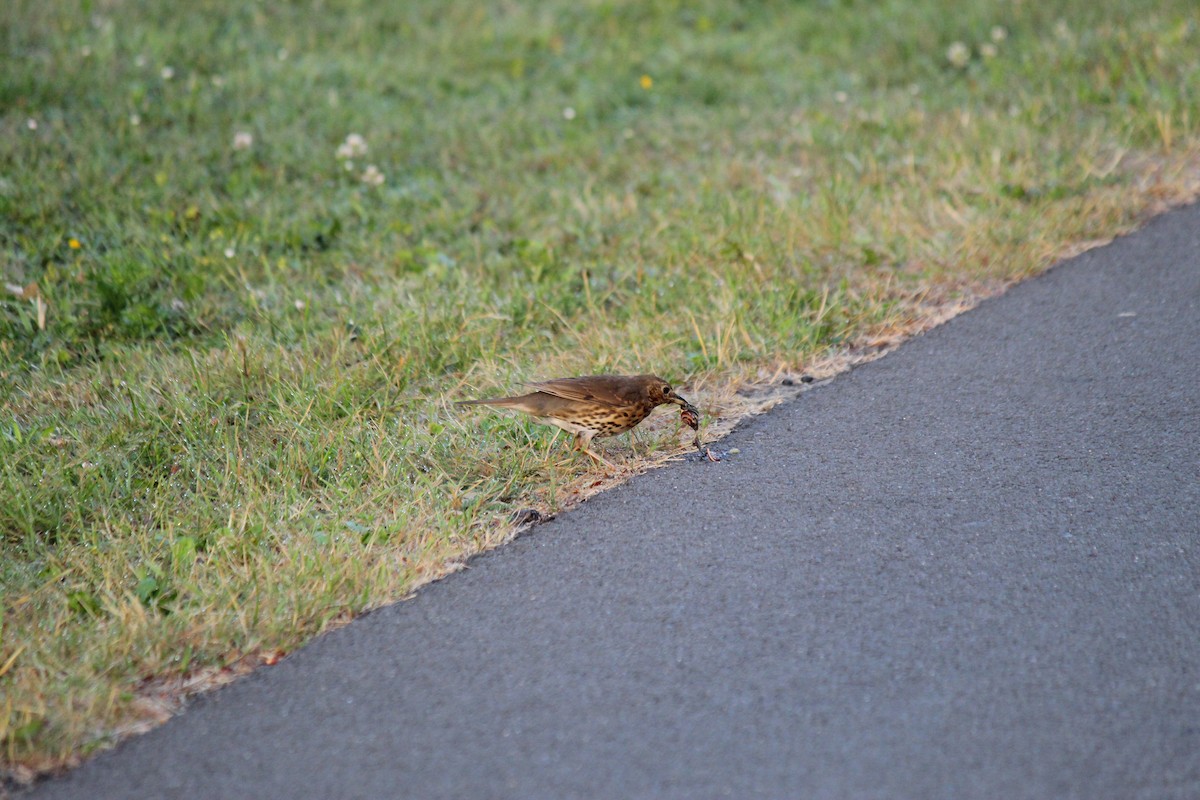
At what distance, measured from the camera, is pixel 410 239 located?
7.62 meters

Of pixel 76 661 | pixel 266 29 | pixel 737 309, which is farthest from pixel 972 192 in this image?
pixel 266 29

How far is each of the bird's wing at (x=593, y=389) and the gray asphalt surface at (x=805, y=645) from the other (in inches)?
14.2

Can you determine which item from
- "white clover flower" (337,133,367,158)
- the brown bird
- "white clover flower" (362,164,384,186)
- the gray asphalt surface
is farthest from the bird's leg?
"white clover flower" (337,133,367,158)

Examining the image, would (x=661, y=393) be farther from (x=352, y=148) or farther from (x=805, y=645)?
(x=352, y=148)

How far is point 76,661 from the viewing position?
3.58m

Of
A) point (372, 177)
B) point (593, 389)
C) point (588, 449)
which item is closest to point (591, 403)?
Result: point (593, 389)

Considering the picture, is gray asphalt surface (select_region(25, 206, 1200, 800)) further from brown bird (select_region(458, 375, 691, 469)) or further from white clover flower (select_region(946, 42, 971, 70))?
white clover flower (select_region(946, 42, 971, 70))

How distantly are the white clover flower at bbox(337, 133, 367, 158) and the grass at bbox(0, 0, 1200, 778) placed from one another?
0.05 m

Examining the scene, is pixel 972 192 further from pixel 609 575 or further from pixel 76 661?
pixel 76 661

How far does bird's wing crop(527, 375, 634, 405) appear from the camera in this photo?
475 centimetres

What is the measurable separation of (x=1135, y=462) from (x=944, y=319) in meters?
1.67

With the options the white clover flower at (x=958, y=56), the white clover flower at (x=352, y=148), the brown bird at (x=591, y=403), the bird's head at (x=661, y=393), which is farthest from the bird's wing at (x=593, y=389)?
the white clover flower at (x=958, y=56)

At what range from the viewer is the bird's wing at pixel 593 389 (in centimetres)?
475

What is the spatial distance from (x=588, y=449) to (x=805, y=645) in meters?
1.58
